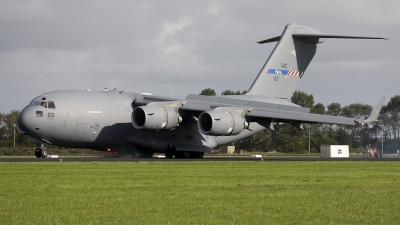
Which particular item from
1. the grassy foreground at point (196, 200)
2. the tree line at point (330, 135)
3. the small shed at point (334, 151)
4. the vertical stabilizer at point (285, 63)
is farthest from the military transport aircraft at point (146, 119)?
the tree line at point (330, 135)

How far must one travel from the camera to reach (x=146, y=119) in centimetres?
3066

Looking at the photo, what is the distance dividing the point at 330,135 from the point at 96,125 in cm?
4028

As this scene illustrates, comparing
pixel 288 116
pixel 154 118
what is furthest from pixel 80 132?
pixel 288 116

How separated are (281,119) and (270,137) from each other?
139 feet

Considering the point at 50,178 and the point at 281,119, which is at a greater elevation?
the point at 281,119

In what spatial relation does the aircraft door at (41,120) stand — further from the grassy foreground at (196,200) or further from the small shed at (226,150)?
the small shed at (226,150)

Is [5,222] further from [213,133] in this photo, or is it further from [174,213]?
[213,133]

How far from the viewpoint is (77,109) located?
101 feet

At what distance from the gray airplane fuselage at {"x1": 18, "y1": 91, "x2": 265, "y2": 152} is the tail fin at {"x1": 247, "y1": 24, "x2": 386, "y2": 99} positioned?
5780mm

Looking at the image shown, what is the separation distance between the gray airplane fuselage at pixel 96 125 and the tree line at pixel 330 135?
93.2ft

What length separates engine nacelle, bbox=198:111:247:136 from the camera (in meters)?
30.9

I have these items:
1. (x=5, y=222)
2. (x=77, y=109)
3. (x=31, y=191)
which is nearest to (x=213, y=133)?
(x=77, y=109)

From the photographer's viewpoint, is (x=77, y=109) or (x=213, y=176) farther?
(x=77, y=109)

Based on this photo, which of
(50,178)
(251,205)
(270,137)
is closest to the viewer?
(251,205)
